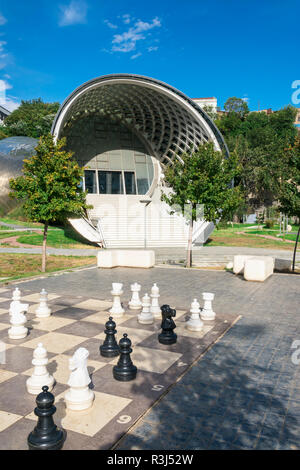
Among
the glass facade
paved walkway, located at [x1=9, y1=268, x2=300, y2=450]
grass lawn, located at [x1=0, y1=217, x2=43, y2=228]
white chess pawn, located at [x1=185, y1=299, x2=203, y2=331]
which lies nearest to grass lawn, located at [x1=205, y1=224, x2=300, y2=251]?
the glass facade

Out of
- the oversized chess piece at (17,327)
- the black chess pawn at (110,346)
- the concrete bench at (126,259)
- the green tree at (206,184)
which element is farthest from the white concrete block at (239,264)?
the oversized chess piece at (17,327)

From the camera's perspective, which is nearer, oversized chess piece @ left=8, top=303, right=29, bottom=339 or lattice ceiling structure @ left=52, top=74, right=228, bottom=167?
oversized chess piece @ left=8, top=303, right=29, bottom=339

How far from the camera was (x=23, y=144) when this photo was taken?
44.5 metres

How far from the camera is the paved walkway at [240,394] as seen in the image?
3.85 m

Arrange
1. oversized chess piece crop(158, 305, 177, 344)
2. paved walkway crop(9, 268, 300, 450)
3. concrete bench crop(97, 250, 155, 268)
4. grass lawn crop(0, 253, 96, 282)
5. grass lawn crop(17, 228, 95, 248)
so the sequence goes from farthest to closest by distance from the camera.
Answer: grass lawn crop(17, 228, 95, 248) < grass lawn crop(0, 253, 96, 282) < concrete bench crop(97, 250, 155, 268) < oversized chess piece crop(158, 305, 177, 344) < paved walkway crop(9, 268, 300, 450)

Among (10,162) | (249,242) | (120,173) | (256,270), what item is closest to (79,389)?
(256,270)

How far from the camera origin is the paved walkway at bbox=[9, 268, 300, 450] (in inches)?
152

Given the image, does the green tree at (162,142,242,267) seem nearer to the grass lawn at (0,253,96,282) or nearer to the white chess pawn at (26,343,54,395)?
the grass lawn at (0,253,96,282)

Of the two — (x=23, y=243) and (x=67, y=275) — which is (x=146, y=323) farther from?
(x=23, y=243)

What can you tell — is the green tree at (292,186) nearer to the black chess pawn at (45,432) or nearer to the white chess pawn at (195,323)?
the white chess pawn at (195,323)

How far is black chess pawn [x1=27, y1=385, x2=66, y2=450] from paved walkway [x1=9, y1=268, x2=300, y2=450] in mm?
687
